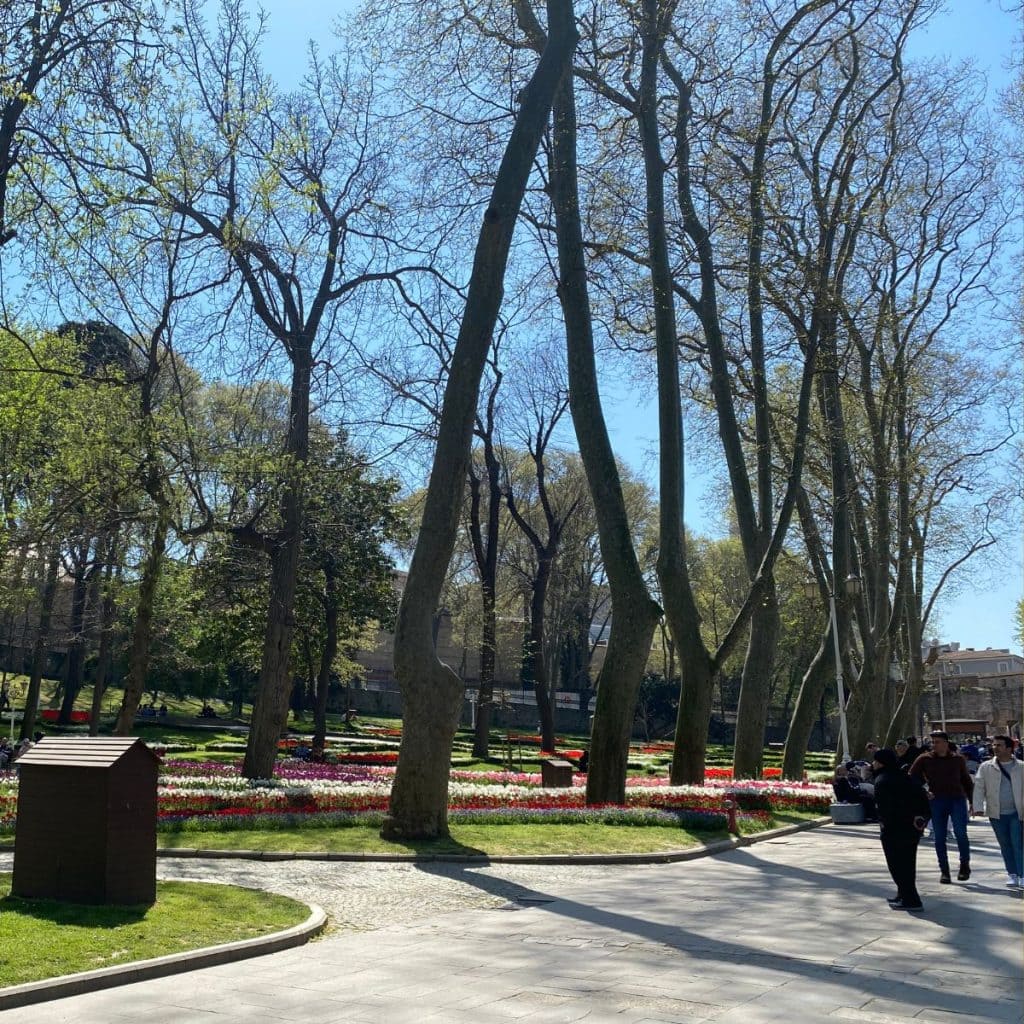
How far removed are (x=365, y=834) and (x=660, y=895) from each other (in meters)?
5.38

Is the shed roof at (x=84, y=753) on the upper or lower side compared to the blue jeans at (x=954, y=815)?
upper

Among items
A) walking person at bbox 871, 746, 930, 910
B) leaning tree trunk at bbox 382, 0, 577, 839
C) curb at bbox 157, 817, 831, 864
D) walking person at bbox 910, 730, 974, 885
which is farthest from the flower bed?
walking person at bbox 871, 746, 930, 910

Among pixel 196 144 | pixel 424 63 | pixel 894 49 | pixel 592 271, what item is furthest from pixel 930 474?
pixel 196 144

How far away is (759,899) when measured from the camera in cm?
1095

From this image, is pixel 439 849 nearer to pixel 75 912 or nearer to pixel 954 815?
pixel 75 912

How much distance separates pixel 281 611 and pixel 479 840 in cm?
900

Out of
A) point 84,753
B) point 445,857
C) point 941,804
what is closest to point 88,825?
point 84,753

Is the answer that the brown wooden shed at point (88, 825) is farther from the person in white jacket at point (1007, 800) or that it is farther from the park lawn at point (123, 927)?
the person in white jacket at point (1007, 800)

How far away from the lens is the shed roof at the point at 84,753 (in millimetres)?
9398

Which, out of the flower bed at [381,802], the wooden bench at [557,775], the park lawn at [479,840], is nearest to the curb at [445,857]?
the park lawn at [479,840]

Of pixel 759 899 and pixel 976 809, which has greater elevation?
pixel 976 809

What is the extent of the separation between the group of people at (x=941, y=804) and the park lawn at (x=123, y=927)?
5460mm

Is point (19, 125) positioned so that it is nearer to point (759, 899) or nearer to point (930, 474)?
point (759, 899)

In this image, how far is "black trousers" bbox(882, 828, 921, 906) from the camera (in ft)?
33.5
